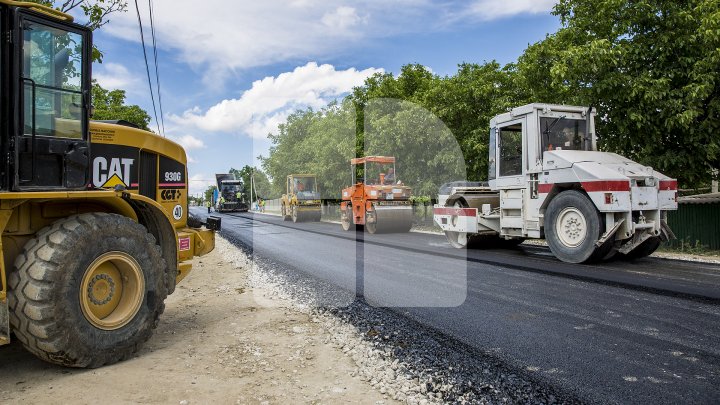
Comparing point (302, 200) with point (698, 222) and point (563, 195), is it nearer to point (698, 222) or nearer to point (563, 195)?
point (698, 222)

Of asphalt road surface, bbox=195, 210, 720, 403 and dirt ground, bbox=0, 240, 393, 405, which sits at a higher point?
asphalt road surface, bbox=195, 210, 720, 403

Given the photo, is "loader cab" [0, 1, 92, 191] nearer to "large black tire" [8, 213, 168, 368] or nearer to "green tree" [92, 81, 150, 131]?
"large black tire" [8, 213, 168, 368]

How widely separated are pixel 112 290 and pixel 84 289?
0.36 metres

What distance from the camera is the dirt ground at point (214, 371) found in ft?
11.0

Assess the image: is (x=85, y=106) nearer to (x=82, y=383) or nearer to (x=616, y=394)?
Result: (x=82, y=383)

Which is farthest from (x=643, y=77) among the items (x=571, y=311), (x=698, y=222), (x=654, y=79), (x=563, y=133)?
(x=571, y=311)

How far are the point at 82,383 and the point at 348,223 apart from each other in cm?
1589

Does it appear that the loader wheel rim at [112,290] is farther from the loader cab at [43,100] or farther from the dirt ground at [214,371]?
the loader cab at [43,100]

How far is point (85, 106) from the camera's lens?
4059 millimetres

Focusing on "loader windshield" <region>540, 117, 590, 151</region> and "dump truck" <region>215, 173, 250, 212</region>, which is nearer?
"loader windshield" <region>540, 117, 590, 151</region>

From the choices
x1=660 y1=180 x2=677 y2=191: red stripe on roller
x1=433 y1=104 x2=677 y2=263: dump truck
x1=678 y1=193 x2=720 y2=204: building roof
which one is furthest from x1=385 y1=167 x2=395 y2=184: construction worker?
x1=660 y1=180 x2=677 y2=191: red stripe on roller

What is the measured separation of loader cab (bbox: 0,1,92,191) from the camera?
3555mm

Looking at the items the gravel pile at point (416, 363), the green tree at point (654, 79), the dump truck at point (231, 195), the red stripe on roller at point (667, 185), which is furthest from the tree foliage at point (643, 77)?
the dump truck at point (231, 195)

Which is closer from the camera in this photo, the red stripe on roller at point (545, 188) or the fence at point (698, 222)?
the red stripe on roller at point (545, 188)
